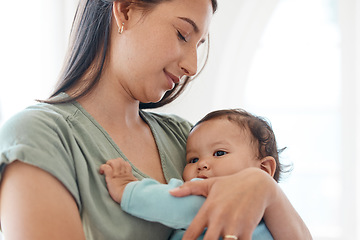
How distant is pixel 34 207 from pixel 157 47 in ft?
1.82

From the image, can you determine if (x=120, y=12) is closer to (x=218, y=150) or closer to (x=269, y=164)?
(x=218, y=150)

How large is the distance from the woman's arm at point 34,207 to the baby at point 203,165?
0.52 feet

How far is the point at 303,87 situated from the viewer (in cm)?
366

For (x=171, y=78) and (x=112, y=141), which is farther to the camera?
(x=171, y=78)

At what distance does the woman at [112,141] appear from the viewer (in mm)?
1043

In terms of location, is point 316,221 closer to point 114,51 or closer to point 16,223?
point 114,51

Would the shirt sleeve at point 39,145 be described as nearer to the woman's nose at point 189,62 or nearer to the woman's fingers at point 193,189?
the woman's fingers at point 193,189

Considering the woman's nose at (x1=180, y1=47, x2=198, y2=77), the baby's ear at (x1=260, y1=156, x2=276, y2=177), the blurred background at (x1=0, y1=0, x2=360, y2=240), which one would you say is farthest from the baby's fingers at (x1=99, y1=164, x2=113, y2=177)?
the blurred background at (x1=0, y1=0, x2=360, y2=240)

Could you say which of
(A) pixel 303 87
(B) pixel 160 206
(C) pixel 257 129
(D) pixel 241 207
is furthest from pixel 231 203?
(A) pixel 303 87

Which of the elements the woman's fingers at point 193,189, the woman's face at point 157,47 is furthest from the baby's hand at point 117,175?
the woman's face at point 157,47

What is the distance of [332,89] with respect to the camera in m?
3.60

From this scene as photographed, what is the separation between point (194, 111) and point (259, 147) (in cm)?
174

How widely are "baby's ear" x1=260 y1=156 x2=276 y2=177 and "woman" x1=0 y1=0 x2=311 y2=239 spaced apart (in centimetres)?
25

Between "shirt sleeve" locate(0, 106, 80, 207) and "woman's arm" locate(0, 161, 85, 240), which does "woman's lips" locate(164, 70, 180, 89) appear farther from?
"woman's arm" locate(0, 161, 85, 240)
